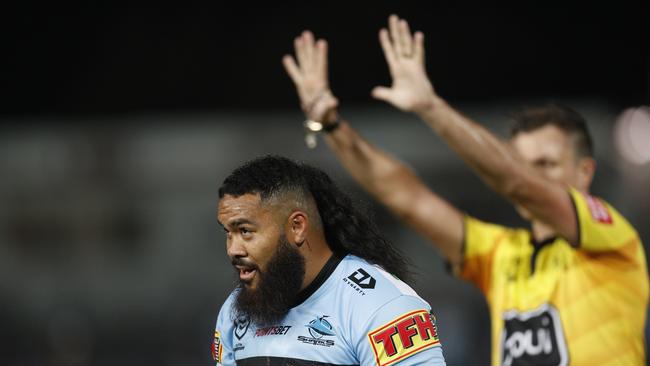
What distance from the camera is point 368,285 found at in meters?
3.04

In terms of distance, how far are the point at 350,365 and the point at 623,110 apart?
1220cm

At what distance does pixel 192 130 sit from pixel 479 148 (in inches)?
524

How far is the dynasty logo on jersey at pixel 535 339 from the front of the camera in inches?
159

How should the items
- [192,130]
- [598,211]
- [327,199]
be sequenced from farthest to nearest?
1. [192,130]
2. [598,211]
3. [327,199]

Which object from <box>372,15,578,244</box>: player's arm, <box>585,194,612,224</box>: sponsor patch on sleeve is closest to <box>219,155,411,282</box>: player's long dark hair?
<box>372,15,578,244</box>: player's arm

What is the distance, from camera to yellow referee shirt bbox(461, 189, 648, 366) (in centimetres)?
400

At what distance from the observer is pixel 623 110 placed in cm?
1420

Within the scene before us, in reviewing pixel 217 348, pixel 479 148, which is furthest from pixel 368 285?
pixel 479 148

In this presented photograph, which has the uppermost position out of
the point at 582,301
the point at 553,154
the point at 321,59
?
the point at 321,59

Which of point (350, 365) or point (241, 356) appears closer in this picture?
point (350, 365)

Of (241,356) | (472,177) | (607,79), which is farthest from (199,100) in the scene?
(241,356)

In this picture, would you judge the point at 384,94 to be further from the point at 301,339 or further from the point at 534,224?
the point at 301,339

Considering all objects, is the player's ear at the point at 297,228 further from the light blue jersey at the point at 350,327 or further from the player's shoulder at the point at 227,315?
the player's shoulder at the point at 227,315

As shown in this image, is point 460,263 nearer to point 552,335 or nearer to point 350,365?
point 552,335
